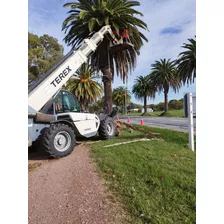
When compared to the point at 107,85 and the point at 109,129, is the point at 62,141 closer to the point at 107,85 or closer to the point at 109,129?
the point at 109,129

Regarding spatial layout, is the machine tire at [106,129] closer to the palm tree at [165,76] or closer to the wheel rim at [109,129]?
the wheel rim at [109,129]

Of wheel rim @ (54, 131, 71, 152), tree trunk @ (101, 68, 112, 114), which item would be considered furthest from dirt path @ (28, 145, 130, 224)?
tree trunk @ (101, 68, 112, 114)

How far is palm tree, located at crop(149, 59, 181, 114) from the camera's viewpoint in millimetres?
33031

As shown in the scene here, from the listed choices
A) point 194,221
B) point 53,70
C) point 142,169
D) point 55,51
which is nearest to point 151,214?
point 194,221

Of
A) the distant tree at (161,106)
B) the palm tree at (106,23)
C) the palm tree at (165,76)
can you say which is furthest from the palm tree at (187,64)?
the distant tree at (161,106)

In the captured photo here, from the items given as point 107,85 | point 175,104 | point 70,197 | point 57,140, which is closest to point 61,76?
point 57,140

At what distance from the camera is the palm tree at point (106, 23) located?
10.1m

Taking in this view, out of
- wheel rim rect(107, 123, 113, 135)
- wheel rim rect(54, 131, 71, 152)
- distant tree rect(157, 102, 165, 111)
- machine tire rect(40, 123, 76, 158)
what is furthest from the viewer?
distant tree rect(157, 102, 165, 111)

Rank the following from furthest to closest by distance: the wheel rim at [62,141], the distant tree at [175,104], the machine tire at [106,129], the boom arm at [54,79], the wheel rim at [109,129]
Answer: the distant tree at [175,104] < the wheel rim at [109,129] < the machine tire at [106,129] < the wheel rim at [62,141] < the boom arm at [54,79]

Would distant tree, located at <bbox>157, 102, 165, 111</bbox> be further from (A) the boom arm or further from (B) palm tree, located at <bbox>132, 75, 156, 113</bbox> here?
(A) the boom arm

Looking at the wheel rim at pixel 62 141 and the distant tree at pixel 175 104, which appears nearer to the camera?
the wheel rim at pixel 62 141

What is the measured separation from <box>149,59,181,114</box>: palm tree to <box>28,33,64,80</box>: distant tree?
1795 centimetres

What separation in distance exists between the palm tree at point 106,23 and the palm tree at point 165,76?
22.3 m

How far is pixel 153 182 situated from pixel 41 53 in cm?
2413
